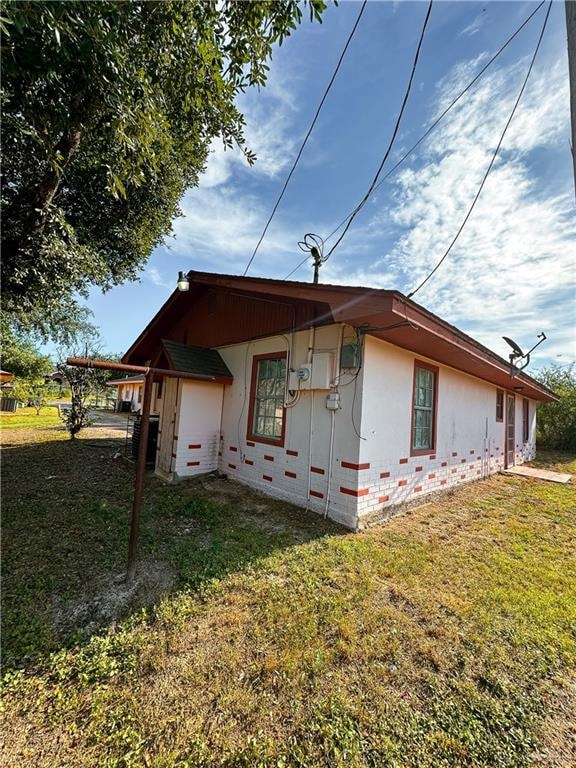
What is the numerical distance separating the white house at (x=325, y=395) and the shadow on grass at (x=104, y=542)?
63 cm

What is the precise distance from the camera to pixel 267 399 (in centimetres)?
602

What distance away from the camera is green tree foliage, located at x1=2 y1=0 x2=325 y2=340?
2762 mm

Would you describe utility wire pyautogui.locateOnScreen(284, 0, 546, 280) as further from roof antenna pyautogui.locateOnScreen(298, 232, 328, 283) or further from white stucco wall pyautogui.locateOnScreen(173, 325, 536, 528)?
white stucco wall pyautogui.locateOnScreen(173, 325, 536, 528)

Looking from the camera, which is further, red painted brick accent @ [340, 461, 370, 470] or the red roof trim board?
red painted brick accent @ [340, 461, 370, 470]

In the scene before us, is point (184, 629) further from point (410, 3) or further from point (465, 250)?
point (410, 3)

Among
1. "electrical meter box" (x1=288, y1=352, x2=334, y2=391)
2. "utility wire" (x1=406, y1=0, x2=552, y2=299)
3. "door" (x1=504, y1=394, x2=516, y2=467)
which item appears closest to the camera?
"utility wire" (x1=406, y1=0, x2=552, y2=299)

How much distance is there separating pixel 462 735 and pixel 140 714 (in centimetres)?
168

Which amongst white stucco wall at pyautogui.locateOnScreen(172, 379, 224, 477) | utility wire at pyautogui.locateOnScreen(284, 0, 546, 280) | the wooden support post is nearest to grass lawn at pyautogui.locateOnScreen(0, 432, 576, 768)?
the wooden support post

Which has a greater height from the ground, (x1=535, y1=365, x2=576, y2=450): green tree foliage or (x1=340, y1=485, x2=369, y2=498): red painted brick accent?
(x1=535, y1=365, x2=576, y2=450): green tree foliage

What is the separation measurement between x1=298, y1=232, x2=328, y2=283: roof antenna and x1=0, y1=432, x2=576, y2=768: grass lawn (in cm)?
497

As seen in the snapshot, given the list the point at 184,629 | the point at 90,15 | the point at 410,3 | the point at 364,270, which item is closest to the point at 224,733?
the point at 184,629

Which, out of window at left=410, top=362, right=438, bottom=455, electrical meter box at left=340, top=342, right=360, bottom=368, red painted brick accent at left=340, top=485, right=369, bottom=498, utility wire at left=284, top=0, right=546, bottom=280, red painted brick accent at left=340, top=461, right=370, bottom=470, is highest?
utility wire at left=284, top=0, right=546, bottom=280

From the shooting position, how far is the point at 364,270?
288 inches

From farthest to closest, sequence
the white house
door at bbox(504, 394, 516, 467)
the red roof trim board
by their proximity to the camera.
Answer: door at bbox(504, 394, 516, 467) → the white house → the red roof trim board
